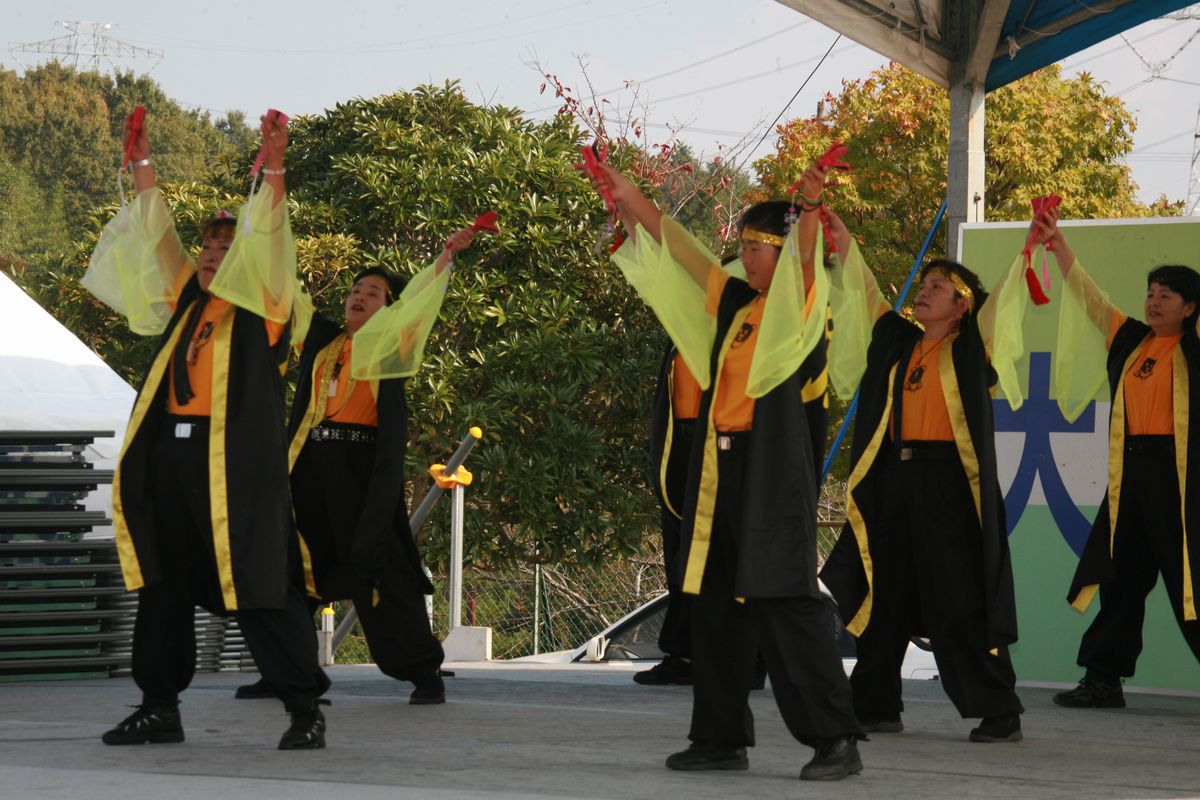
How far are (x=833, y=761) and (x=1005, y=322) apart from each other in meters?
2.00

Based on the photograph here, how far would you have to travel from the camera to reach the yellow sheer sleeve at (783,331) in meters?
4.45

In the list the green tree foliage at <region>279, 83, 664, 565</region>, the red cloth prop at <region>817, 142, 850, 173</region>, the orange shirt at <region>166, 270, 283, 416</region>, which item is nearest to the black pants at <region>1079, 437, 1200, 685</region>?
the red cloth prop at <region>817, 142, 850, 173</region>

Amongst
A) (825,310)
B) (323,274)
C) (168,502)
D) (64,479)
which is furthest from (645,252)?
(323,274)

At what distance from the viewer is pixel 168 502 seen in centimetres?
485

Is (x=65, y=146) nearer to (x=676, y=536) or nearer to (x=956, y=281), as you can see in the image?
(x=676, y=536)

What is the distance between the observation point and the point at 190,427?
4836 millimetres

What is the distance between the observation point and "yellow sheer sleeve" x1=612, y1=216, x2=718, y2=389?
15.3 feet

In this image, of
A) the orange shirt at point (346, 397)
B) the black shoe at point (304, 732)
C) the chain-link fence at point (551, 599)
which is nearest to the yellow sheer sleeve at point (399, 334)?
the orange shirt at point (346, 397)

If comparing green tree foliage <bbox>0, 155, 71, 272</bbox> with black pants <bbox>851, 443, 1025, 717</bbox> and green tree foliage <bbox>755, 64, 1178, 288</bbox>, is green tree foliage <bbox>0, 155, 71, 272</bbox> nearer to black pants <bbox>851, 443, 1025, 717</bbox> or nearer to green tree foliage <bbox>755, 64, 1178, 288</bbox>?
green tree foliage <bbox>755, 64, 1178, 288</bbox>

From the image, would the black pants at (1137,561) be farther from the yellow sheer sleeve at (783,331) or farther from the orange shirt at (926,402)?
the yellow sheer sleeve at (783,331)

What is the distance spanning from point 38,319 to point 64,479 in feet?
4.28

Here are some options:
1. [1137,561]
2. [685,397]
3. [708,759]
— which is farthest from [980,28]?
[708,759]

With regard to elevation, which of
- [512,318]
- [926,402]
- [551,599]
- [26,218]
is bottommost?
[551,599]

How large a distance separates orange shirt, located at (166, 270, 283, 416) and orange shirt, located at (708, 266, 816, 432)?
1.37m
